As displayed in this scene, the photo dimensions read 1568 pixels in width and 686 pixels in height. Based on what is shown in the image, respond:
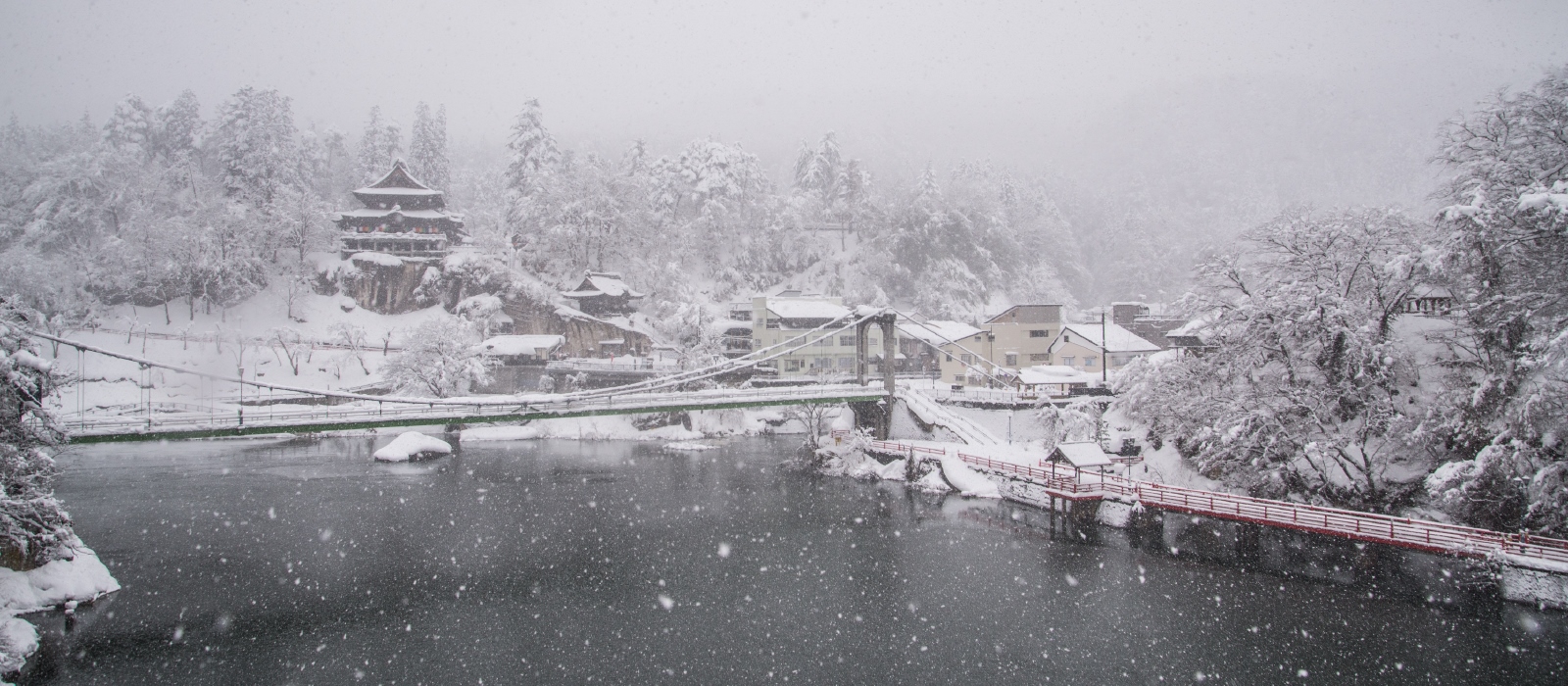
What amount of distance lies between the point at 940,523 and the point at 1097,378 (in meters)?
15.8

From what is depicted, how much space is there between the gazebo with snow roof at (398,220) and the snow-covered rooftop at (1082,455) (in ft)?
139

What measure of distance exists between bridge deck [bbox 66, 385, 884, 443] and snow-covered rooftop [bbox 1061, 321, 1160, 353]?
13.3 meters

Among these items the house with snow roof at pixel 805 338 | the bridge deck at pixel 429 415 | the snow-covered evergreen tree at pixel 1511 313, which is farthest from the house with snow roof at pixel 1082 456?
the house with snow roof at pixel 805 338

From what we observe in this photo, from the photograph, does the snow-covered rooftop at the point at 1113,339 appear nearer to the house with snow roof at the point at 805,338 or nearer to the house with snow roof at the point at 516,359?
the house with snow roof at the point at 805,338

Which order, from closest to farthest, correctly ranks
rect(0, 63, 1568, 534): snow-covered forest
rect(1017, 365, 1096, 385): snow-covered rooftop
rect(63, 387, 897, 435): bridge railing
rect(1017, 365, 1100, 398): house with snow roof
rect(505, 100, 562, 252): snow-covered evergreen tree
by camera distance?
1. rect(0, 63, 1568, 534): snow-covered forest
2. rect(63, 387, 897, 435): bridge railing
3. rect(1017, 365, 1100, 398): house with snow roof
4. rect(1017, 365, 1096, 385): snow-covered rooftop
5. rect(505, 100, 562, 252): snow-covered evergreen tree

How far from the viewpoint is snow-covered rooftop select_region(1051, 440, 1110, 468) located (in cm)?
2198

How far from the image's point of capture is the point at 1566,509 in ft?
48.4

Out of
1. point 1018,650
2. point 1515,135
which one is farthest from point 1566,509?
point 1018,650

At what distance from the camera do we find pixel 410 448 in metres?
32.7

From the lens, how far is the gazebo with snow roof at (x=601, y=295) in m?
46.5

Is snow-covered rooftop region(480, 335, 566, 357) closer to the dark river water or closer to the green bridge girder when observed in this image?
the dark river water

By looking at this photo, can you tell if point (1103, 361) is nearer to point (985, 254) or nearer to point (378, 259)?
point (985, 254)

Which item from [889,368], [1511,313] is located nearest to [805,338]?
[889,368]

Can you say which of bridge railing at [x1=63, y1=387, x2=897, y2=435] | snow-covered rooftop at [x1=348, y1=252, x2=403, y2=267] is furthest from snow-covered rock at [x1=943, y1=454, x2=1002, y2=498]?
snow-covered rooftop at [x1=348, y1=252, x2=403, y2=267]
